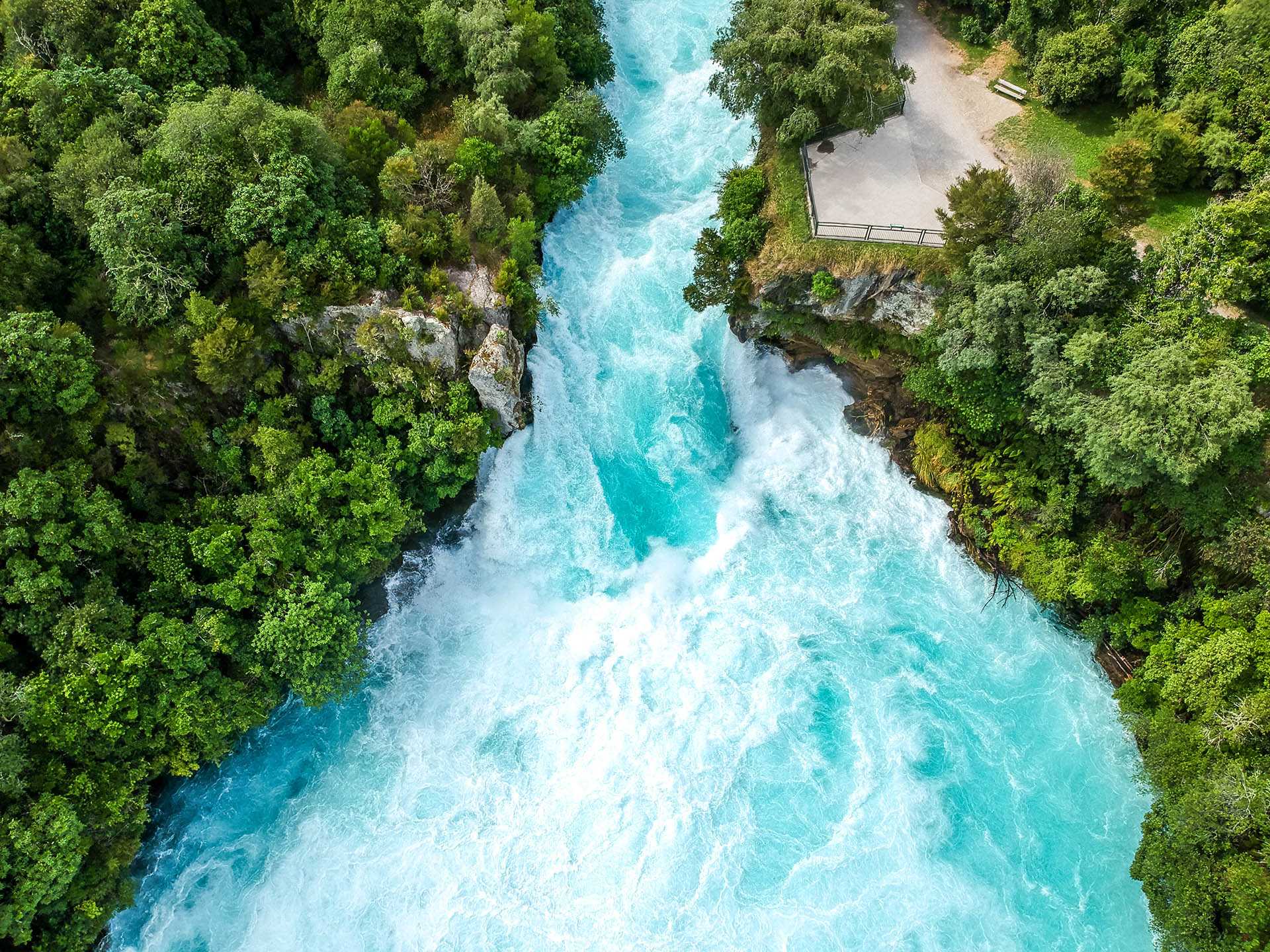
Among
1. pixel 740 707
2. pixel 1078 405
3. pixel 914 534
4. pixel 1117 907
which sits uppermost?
pixel 1078 405

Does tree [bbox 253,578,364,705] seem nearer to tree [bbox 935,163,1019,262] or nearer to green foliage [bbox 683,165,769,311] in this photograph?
green foliage [bbox 683,165,769,311]

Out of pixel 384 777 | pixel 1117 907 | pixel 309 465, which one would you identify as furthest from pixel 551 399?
pixel 1117 907

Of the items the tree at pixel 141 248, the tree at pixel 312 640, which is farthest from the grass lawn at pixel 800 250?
the tree at pixel 141 248

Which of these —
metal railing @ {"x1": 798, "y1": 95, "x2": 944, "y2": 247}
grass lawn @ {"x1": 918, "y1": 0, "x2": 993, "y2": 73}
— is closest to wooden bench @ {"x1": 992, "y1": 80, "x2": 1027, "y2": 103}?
grass lawn @ {"x1": 918, "y1": 0, "x2": 993, "y2": 73}

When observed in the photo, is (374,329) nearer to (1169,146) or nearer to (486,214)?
(486,214)

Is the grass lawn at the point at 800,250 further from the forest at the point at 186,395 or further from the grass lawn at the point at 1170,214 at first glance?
the forest at the point at 186,395

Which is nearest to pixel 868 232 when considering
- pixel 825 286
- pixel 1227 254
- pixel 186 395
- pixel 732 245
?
pixel 825 286

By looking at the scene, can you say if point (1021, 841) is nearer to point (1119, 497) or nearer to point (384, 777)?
point (1119, 497)
